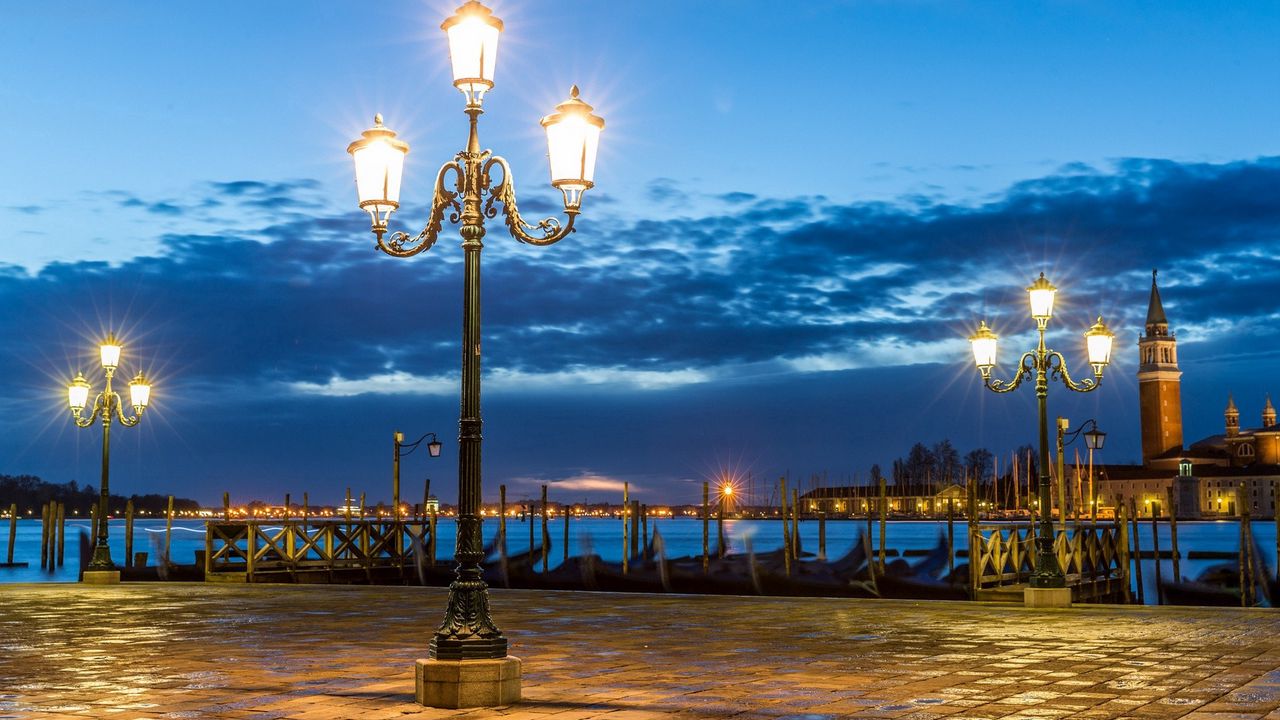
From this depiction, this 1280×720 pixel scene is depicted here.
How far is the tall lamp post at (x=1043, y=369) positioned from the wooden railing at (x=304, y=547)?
14.9 m

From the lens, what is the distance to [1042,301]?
1764 centimetres

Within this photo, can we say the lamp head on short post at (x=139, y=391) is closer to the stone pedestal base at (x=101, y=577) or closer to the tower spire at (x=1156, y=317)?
the stone pedestal base at (x=101, y=577)

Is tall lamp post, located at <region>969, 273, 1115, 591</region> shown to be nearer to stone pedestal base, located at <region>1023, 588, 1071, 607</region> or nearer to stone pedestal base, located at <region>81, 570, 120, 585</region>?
stone pedestal base, located at <region>1023, 588, 1071, 607</region>

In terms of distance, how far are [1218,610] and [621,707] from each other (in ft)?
31.2

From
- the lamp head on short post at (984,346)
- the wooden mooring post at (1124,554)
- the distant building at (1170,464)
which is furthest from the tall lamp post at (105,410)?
the distant building at (1170,464)

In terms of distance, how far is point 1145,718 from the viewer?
734 cm

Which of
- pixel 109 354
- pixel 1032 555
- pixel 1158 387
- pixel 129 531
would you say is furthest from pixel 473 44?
pixel 1158 387

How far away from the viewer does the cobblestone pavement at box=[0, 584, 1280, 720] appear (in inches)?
311

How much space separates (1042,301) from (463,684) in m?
12.0

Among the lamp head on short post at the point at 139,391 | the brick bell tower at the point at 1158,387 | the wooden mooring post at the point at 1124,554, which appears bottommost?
the wooden mooring post at the point at 1124,554

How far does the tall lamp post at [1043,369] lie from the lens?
17172mm

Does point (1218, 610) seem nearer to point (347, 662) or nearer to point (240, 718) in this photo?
point (347, 662)

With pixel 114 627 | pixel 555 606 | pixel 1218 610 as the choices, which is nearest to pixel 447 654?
pixel 114 627

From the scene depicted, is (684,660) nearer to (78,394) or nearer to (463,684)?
(463,684)
